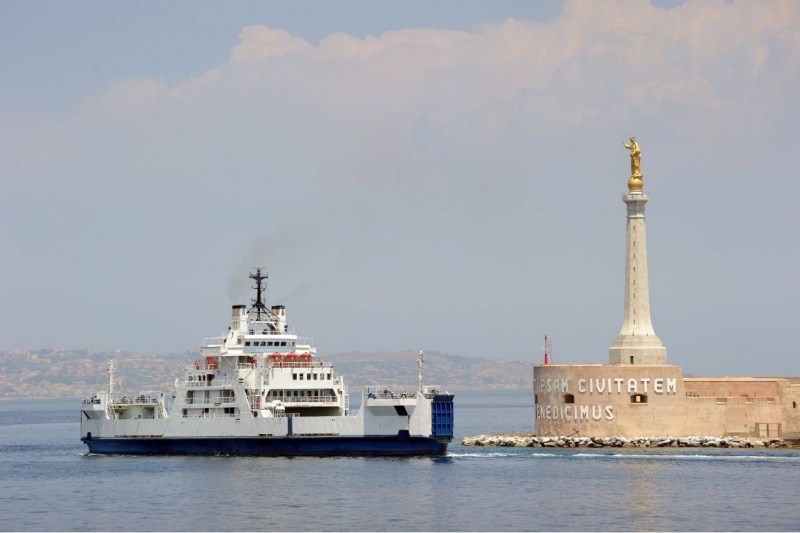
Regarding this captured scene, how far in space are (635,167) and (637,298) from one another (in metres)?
6.14

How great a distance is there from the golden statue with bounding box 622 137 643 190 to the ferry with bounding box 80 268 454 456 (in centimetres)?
1559

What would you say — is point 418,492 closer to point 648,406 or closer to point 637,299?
point 648,406

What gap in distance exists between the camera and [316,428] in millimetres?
63188

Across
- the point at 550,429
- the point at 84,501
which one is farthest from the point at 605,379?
the point at 84,501

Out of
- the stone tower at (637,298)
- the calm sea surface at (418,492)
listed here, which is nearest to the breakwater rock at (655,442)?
the calm sea surface at (418,492)

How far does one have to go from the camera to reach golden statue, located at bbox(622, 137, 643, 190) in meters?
73.7

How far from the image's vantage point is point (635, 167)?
74.2m

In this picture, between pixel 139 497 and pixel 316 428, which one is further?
pixel 316 428

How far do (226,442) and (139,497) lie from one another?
38.4 feet

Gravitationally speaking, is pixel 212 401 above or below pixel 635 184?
below

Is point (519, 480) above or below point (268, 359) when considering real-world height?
below

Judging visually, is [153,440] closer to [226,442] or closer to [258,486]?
[226,442]

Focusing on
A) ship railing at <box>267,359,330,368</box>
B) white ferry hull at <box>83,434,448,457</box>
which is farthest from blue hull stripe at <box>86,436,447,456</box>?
ship railing at <box>267,359,330,368</box>

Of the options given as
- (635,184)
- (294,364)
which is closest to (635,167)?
(635,184)
